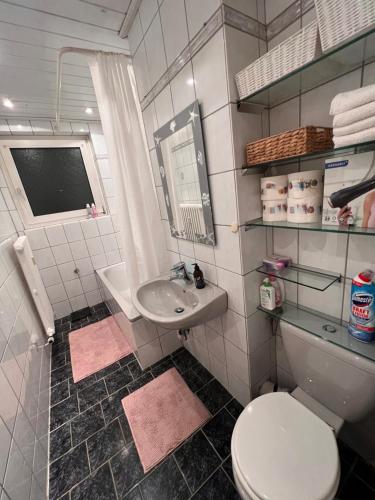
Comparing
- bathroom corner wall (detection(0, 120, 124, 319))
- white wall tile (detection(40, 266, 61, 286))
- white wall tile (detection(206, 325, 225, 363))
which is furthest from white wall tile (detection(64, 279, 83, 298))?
white wall tile (detection(206, 325, 225, 363))

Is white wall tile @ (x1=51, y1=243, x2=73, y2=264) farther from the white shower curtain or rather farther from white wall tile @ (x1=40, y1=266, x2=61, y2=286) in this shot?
the white shower curtain

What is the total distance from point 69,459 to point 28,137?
9.56 ft

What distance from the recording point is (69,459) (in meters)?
1.18

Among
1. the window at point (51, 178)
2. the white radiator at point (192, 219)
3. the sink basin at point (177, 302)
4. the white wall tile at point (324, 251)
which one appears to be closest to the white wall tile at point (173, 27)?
the white radiator at point (192, 219)

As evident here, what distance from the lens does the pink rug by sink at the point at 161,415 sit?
118 centimetres

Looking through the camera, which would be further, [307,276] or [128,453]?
[128,453]

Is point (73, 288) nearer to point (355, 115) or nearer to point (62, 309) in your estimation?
point (62, 309)

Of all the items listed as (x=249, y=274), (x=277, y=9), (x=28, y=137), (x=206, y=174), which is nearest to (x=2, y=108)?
(x=28, y=137)

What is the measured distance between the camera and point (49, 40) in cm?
122

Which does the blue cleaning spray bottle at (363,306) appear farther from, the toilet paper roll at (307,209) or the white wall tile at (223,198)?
the white wall tile at (223,198)

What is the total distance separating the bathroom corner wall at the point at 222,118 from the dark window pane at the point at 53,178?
1611 mm

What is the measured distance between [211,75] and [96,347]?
7.55 feet

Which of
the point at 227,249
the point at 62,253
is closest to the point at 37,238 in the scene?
the point at 62,253

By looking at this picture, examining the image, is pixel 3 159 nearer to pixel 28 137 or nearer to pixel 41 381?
pixel 28 137
